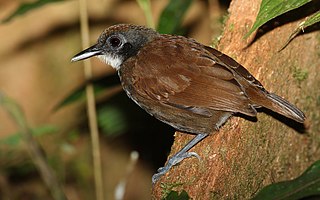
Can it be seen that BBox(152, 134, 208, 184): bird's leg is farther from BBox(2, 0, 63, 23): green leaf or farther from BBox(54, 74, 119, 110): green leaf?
BBox(2, 0, 63, 23): green leaf

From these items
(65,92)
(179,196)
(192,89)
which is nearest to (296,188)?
(179,196)

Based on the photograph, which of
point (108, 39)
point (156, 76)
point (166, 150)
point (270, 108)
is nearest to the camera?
point (270, 108)

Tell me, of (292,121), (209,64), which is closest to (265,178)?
(292,121)

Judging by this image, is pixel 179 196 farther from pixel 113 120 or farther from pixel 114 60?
pixel 113 120

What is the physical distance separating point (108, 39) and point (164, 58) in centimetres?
55

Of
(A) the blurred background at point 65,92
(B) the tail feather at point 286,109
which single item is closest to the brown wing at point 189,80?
(B) the tail feather at point 286,109

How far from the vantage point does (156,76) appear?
3.35 meters

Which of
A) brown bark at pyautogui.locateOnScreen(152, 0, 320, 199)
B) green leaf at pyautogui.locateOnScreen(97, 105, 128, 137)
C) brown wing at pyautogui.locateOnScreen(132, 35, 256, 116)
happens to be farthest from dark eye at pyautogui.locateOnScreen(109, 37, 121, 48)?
A: green leaf at pyautogui.locateOnScreen(97, 105, 128, 137)

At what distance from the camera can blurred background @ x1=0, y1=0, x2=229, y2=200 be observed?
572cm

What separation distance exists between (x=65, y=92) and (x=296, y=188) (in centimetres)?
388

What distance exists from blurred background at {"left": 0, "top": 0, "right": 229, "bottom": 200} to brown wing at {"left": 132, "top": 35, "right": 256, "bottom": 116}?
2258mm

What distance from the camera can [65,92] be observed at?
19.2ft

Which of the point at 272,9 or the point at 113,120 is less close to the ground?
the point at 272,9

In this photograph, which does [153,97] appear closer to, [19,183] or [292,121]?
[292,121]
